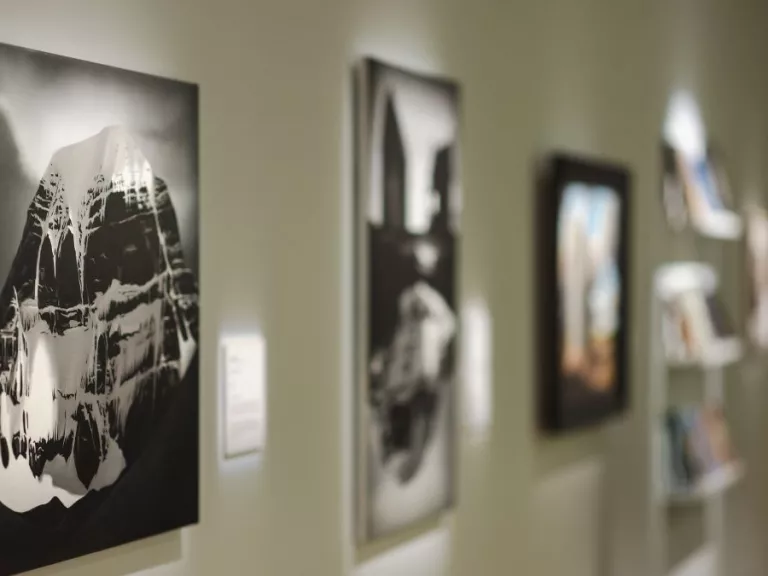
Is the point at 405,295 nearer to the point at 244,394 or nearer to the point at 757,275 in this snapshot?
the point at 244,394

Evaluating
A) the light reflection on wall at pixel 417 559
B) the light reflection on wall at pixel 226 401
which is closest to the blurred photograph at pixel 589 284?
the light reflection on wall at pixel 417 559

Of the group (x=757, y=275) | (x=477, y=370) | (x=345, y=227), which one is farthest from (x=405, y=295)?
(x=757, y=275)

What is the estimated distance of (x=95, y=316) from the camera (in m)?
1.33

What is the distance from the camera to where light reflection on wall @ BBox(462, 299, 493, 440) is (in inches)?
88.5

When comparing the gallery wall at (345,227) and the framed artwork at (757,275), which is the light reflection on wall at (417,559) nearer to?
the gallery wall at (345,227)

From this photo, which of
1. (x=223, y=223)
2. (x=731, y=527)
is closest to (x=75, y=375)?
(x=223, y=223)

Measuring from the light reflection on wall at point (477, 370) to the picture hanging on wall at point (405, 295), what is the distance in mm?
97

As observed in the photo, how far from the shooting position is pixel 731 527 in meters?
3.80

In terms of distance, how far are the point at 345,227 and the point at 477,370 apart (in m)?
0.62

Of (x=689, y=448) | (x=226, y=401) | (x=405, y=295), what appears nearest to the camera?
(x=226, y=401)

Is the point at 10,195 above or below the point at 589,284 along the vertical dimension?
above

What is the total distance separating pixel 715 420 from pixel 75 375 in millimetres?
2837

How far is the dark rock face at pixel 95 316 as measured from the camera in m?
1.24

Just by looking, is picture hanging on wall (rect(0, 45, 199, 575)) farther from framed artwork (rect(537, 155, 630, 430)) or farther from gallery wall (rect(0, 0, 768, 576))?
framed artwork (rect(537, 155, 630, 430))
